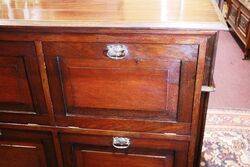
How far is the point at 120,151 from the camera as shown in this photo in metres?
1.05

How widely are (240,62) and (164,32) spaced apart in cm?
203

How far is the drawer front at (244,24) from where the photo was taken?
2650 millimetres

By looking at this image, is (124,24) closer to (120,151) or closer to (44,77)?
(44,77)

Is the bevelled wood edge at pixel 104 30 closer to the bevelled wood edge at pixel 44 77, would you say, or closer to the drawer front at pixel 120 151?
the bevelled wood edge at pixel 44 77

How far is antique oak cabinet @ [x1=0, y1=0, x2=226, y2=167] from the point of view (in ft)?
2.67

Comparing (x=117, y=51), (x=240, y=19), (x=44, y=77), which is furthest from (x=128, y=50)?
(x=240, y=19)

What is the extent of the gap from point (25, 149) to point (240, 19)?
2379 mm

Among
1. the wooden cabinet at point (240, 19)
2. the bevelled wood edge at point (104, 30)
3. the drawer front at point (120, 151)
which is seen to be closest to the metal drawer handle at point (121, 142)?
the drawer front at point (120, 151)

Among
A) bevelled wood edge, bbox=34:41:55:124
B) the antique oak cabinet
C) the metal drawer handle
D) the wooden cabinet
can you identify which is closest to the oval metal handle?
the antique oak cabinet

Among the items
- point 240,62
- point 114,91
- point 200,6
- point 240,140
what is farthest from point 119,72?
point 240,62

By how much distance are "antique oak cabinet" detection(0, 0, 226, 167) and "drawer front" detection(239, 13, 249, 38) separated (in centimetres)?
189

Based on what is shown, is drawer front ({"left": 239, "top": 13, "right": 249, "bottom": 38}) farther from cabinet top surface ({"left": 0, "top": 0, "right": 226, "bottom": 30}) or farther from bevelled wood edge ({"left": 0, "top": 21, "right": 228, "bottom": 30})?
bevelled wood edge ({"left": 0, "top": 21, "right": 228, "bottom": 30})

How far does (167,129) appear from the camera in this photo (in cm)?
96

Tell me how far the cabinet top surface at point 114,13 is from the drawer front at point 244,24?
1.88 metres
